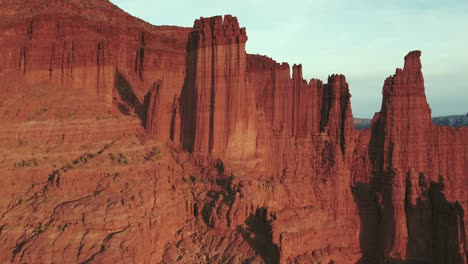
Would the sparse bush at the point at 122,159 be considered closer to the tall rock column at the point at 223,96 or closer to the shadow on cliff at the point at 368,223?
the tall rock column at the point at 223,96

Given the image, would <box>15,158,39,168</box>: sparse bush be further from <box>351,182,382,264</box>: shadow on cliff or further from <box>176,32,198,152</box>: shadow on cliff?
<box>351,182,382,264</box>: shadow on cliff

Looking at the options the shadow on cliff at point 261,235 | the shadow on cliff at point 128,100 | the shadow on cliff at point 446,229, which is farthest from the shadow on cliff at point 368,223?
the shadow on cliff at point 128,100

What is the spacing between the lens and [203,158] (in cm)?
4300

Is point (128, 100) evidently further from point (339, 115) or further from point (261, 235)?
point (339, 115)

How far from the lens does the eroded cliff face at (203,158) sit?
36719 mm

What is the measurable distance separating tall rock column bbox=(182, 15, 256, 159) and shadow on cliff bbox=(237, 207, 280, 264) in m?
5.67

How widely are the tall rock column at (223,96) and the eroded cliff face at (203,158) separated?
0.12 m

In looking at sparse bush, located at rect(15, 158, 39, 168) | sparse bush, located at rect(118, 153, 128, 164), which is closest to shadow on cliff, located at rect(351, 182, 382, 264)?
sparse bush, located at rect(118, 153, 128, 164)

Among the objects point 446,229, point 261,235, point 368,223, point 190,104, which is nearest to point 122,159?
point 190,104

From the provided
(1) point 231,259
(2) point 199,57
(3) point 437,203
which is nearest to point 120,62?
(2) point 199,57

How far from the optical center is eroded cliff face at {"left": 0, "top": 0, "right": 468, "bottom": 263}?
3672 cm

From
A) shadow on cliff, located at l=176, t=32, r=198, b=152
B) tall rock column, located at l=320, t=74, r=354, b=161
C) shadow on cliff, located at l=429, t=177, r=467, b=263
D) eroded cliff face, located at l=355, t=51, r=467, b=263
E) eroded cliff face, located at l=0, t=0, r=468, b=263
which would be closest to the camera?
eroded cliff face, located at l=0, t=0, r=468, b=263

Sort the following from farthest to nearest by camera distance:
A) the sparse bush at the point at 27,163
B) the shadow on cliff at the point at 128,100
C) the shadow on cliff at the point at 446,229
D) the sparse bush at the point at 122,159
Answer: the shadow on cliff at the point at 128,100 < the shadow on cliff at the point at 446,229 < the sparse bush at the point at 122,159 < the sparse bush at the point at 27,163

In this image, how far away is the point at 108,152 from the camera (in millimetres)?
39781
